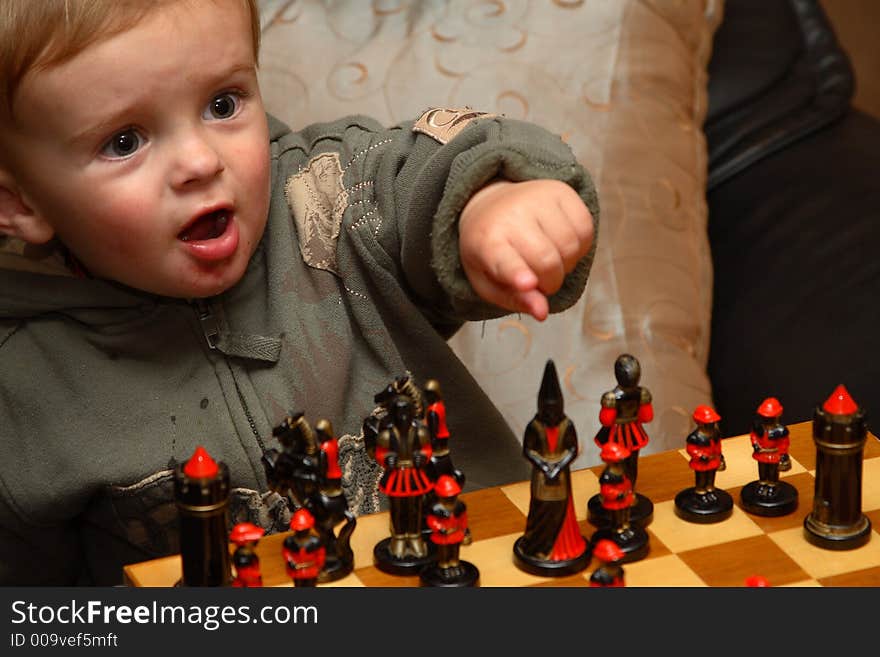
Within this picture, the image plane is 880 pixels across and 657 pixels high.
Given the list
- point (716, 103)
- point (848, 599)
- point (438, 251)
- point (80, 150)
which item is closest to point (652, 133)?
point (716, 103)

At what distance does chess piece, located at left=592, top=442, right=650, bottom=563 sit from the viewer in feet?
2.65

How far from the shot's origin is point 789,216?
1.48 meters

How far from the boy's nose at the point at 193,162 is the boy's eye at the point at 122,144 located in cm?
4

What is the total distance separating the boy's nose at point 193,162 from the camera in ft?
3.09

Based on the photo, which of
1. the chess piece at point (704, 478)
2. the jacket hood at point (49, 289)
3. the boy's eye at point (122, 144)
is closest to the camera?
the chess piece at point (704, 478)

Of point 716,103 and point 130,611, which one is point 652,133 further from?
point 130,611

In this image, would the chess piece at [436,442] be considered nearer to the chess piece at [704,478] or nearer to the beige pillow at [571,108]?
the chess piece at [704,478]

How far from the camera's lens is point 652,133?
1.42 m

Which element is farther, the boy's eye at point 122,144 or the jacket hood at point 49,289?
the jacket hood at point 49,289

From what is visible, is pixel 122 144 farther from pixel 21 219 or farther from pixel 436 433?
pixel 436 433

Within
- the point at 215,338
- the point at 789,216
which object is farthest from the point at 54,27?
the point at 789,216

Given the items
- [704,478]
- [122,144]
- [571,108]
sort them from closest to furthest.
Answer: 1. [704,478]
2. [122,144]
3. [571,108]

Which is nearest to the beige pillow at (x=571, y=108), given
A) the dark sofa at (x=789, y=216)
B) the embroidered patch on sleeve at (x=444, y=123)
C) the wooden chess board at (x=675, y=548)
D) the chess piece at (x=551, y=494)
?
the dark sofa at (x=789, y=216)

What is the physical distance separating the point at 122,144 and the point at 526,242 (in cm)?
33
